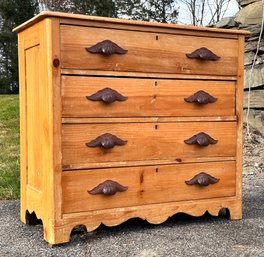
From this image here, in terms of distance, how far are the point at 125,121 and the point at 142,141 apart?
150 mm

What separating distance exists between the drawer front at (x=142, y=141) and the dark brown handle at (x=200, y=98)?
0.41ft

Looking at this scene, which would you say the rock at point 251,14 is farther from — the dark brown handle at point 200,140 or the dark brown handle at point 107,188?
the dark brown handle at point 107,188

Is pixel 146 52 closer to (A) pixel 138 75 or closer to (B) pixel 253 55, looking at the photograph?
(A) pixel 138 75

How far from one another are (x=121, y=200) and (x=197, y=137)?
1.84 feet

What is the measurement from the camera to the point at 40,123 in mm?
2469

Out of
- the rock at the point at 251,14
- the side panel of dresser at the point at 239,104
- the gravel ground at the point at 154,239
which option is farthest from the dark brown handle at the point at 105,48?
the rock at the point at 251,14

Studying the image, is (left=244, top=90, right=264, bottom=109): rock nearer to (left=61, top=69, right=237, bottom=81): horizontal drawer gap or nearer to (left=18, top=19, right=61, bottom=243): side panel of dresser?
(left=61, top=69, right=237, bottom=81): horizontal drawer gap

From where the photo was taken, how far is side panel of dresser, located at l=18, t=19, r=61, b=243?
2.31m

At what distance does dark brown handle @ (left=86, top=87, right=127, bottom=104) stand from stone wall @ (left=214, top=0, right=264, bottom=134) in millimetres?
3052

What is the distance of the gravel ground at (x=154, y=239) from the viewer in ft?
7.46

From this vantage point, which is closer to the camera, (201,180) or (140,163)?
(140,163)

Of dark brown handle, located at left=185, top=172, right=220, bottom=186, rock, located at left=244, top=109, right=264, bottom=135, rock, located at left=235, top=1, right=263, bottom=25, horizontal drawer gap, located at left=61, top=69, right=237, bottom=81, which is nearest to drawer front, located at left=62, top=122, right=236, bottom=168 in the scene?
dark brown handle, located at left=185, top=172, right=220, bottom=186

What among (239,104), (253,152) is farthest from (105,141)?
(253,152)

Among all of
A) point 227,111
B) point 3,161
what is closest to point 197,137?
point 227,111
